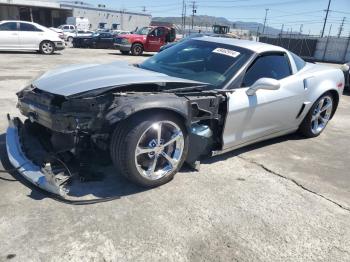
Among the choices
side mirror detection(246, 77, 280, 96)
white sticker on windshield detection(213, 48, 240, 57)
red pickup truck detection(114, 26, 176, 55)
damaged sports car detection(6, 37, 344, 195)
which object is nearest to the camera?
damaged sports car detection(6, 37, 344, 195)

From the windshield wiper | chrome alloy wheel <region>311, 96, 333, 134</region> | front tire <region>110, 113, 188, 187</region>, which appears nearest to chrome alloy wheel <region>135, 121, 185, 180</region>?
front tire <region>110, 113, 188, 187</region>

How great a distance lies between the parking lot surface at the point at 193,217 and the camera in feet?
8.54

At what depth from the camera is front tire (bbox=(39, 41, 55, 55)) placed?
16594 millimetres

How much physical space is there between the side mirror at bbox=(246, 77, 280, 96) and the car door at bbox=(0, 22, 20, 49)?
1457cm

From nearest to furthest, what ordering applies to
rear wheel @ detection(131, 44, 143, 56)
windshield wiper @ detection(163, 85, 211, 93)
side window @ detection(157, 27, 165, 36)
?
windshield wiper @ detection(163, 85, 211, 93)
rear wheel @ detection(131, 44, 143, 56)
side window @ detection(157, 27, 165, 36)

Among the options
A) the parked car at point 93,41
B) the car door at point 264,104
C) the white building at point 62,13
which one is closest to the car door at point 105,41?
the parked car at point 93,41

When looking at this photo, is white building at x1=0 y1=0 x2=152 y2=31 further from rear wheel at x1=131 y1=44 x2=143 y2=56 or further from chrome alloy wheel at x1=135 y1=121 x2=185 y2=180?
chrome alloy wheel at x1=135 y1=121 x2=185 y2=180

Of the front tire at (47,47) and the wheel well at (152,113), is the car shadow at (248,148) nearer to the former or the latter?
the wheel well at (152,113)

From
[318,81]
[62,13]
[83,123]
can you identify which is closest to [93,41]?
[318,81]

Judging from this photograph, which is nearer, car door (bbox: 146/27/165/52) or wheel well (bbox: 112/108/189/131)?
wheel well (bbox: 112/108/189/131)

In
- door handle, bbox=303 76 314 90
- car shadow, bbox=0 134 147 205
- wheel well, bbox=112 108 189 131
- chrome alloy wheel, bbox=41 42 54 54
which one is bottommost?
chrome alloy wheel, bbox=41 42 54 54

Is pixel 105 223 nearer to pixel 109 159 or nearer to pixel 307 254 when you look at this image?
pixel 109 159

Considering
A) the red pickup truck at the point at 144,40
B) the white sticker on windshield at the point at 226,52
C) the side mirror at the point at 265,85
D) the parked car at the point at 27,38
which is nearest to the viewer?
the side mirror at the point at 265,85

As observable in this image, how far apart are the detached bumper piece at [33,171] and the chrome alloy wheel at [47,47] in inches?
559
